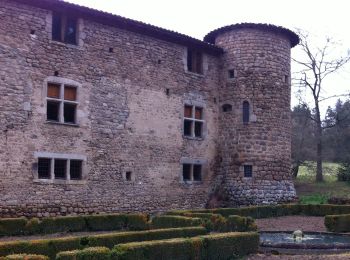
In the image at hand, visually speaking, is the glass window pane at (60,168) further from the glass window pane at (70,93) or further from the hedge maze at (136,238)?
the hedge maze at (136,238)

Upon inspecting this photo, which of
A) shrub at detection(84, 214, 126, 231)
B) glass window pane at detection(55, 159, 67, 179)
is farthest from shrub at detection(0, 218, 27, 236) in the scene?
glass window pane at detection(55, 159, 67, 179)

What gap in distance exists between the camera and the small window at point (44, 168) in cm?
1736

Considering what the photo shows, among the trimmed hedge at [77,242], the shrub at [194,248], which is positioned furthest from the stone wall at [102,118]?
the shrub at [194,248]

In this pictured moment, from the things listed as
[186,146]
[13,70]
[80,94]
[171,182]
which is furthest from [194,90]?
[13,70]

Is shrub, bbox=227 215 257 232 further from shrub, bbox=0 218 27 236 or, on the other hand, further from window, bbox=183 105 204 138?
window, bbox=183 105 204 138

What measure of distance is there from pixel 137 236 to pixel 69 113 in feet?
28.7

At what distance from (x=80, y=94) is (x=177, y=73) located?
5.31m

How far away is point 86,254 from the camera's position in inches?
331

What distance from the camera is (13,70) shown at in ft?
55.5

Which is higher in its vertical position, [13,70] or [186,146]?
[13,70]

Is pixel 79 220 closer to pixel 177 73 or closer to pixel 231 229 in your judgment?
pixel 231 229

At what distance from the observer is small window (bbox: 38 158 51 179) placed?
57.0 feet

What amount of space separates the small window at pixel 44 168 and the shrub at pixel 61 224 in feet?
9.17

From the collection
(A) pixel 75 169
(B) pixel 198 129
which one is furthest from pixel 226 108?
(A) pixel 75 169
